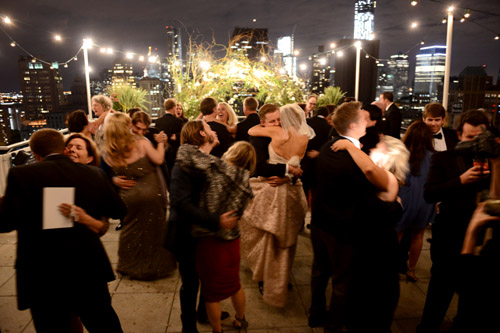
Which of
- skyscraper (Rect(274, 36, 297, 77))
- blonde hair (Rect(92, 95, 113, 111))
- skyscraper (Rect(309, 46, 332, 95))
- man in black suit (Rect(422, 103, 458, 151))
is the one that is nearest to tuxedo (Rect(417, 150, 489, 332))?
man in black suit (Rect(422, 103, 458, 151))

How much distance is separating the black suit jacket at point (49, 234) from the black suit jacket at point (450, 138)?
3698 millimetres

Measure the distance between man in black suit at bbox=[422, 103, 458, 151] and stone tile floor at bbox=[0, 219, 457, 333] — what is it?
1392 millimetres

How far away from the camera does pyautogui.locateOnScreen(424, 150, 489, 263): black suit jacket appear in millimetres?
2287

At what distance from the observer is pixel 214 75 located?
7.04 meters

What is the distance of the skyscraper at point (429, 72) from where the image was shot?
168450mm

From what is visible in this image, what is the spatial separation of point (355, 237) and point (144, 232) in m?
2.14

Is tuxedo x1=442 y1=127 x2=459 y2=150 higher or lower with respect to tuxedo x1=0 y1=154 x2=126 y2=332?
higher

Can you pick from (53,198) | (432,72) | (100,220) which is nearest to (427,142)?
(100,220)

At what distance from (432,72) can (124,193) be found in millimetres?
207367

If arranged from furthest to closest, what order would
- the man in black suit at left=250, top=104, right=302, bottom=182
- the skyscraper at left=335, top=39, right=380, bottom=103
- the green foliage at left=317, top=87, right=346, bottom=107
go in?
the skyscraper at left=335, top=39, right=380, bottom=103 < the green foliage at left=317, top=87, right=346, bottom=107 < the man in black suit at left=250, top=104, right=302, bottom=182

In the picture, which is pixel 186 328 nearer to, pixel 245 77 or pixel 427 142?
pixel 427 142

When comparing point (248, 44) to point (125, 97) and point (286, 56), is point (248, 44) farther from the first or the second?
point (125, 97)

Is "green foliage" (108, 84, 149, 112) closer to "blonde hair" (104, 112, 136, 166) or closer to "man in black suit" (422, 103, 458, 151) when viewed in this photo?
"blonde hair" (104, 112, 136, 166)

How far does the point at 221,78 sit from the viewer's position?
280 inches
